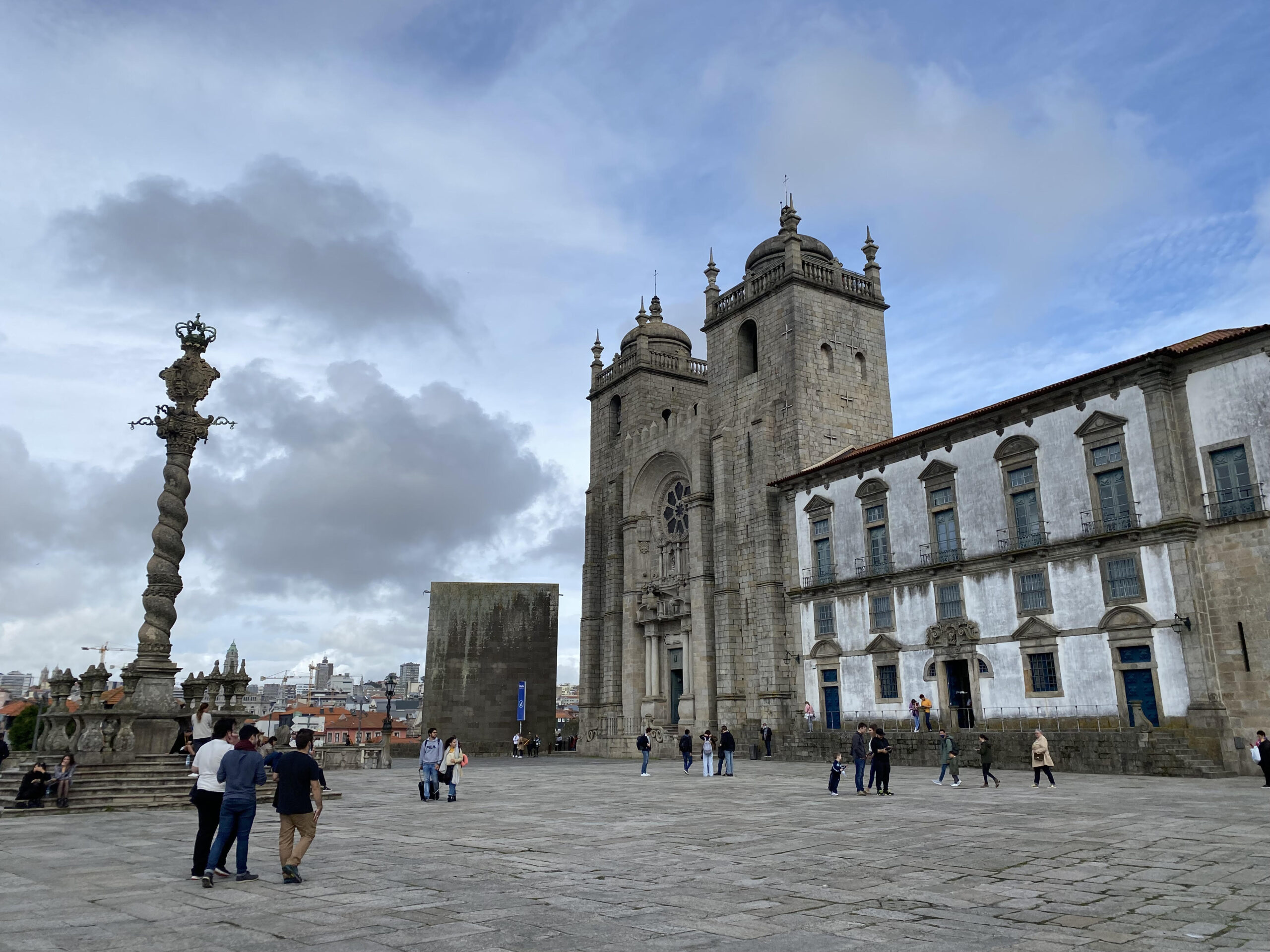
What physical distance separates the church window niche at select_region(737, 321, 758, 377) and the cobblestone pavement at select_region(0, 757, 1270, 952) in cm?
2606

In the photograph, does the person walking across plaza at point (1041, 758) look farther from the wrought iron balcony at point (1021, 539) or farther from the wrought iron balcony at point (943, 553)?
the wrought iron balcony at point (943, 553)

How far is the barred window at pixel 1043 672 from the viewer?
2530 centimetres

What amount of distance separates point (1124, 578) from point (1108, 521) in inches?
64.2

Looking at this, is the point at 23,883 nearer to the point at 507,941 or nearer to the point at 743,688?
the point at 507,941

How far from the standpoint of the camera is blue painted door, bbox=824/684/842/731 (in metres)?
32.0

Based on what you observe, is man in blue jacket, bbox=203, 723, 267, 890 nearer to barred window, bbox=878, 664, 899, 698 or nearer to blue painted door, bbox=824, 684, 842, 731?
barred window, bbox=878, 664, 899, 698

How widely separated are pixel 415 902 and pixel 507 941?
1.71 metres

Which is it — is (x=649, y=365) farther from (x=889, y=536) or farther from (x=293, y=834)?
(x=293, y=834)

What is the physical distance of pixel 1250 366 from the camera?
72.7ft

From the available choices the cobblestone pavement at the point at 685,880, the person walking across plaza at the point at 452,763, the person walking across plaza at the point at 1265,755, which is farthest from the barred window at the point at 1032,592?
the person walking across plaza at the point at 452,763

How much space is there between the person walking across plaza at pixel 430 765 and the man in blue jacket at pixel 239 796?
9.05 metres

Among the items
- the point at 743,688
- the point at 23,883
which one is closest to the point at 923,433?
the point at 743,688

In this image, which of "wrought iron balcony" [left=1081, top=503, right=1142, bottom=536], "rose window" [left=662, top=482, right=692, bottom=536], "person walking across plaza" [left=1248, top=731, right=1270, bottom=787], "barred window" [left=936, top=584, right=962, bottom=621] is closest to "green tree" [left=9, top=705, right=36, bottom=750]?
"rose window" [left=662, top=482, right=692, bottom=536]

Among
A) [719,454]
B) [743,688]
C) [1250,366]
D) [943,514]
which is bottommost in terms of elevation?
[743,688]
